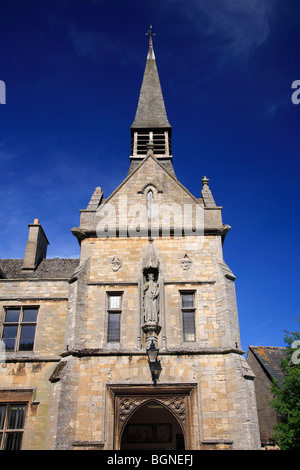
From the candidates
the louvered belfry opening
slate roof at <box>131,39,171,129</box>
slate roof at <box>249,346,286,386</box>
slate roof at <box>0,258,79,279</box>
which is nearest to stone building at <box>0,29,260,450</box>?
slate roof at <box>0,258,79,279</box>

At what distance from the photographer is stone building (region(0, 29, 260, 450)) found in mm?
12617

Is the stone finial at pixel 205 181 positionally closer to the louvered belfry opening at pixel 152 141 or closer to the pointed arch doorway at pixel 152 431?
the louvered belfry opening at pixel 152 141

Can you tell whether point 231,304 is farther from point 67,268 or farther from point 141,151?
point 141,151

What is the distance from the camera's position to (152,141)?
2220cm

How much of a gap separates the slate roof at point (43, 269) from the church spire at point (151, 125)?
6963 millimetres

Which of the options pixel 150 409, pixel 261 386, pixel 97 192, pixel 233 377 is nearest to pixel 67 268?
pixel 97 192

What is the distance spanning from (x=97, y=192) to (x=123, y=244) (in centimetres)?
313

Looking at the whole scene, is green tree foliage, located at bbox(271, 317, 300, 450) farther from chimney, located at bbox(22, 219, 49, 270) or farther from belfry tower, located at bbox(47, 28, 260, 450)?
chimney, located at bbox(22, 219, 49, 270)

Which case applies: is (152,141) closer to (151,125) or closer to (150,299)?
(151,125)

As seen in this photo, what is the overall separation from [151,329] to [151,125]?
1357 centimetres

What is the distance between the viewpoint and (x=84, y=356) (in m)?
13.4

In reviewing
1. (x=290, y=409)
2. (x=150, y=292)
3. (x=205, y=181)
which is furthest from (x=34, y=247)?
(x=290, y=409)

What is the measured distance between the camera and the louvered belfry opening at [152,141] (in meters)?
22.3

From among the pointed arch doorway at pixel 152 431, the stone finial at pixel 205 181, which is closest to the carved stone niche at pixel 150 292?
the stone finial at pixel 205 181
